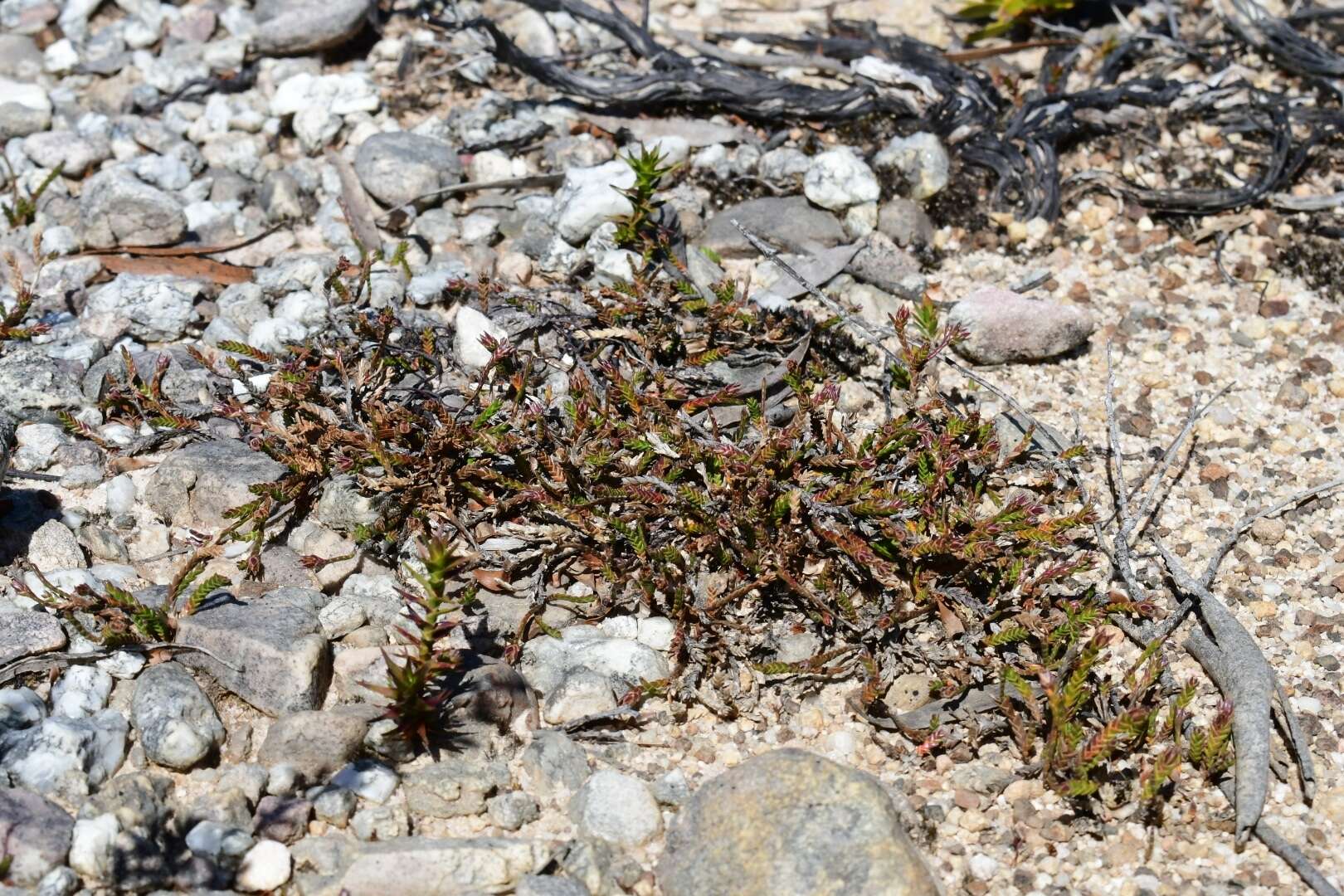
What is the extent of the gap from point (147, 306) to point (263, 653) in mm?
1811

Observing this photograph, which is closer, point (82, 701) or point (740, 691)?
point (82, 701)

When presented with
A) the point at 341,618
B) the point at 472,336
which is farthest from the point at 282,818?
the point at 472,336

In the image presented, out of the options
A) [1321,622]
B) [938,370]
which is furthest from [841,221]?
[1321,622]

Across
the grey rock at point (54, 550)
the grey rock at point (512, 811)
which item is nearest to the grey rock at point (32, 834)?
the grey rock at point (54, 550)

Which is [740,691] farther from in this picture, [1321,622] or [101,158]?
[101,158]

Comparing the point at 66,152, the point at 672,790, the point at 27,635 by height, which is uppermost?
the point at 66,152

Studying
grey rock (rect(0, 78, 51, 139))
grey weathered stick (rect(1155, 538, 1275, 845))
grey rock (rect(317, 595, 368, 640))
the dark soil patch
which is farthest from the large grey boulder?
the dark soil patch

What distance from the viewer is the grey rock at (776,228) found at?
4.83 m

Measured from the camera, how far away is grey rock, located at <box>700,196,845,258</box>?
483cm

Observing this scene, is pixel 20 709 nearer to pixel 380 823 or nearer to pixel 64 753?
pixel 64 753

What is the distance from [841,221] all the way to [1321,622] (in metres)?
2.33

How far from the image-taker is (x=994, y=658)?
11.2 ft

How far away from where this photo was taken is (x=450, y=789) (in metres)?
3.10

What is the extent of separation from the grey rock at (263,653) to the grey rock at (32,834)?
54cm
